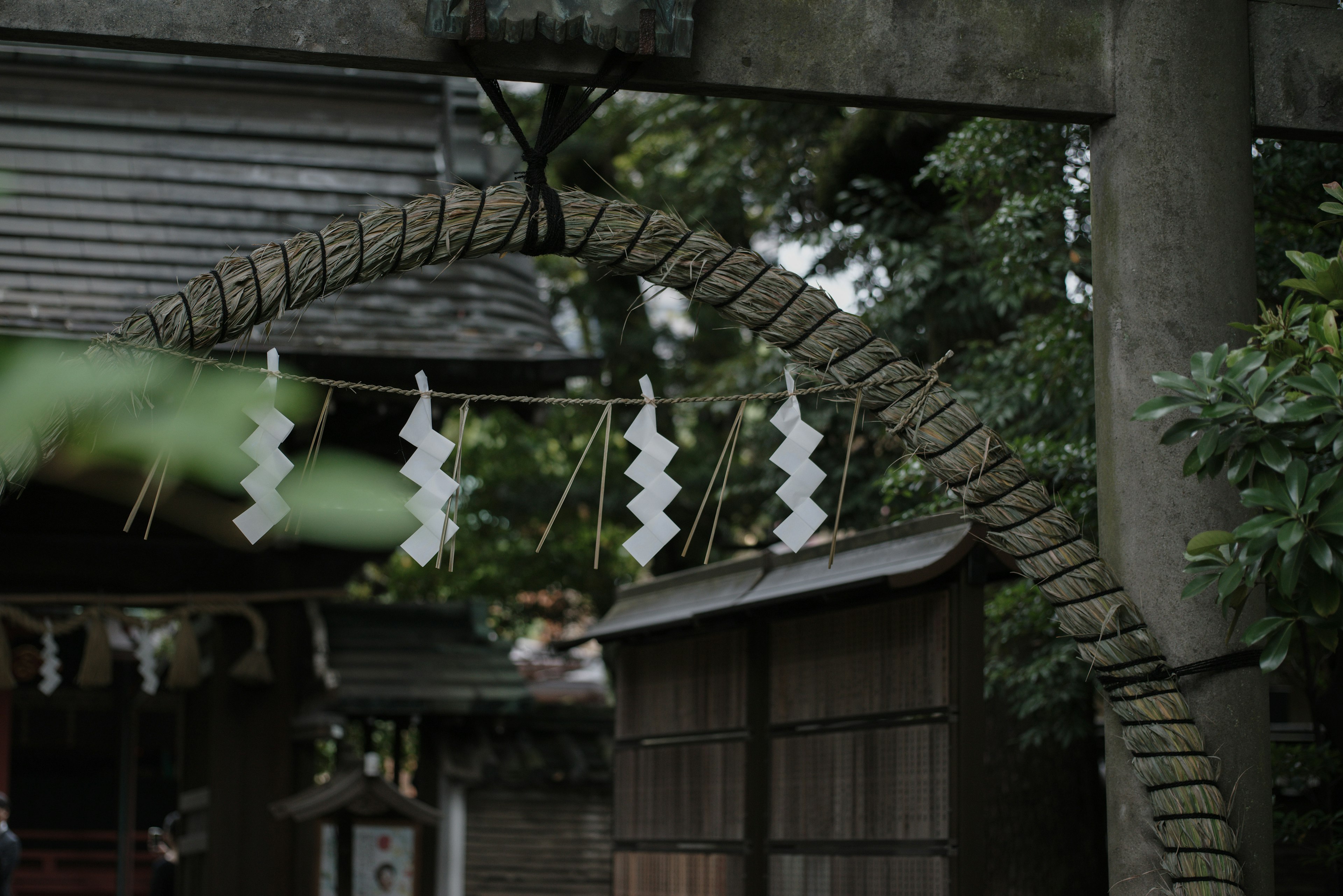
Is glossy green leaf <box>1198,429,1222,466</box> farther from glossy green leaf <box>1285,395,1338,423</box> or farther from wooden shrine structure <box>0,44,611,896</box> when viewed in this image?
wooden shrine structure <box>0,44,611,896</box>

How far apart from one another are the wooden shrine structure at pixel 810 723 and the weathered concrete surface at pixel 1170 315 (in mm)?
678

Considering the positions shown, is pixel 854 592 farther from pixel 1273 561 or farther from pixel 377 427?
pixel 377 427

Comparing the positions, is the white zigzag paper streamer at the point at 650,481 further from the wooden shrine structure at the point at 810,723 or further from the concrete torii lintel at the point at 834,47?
the wooden shrine structure at the point at 810,723

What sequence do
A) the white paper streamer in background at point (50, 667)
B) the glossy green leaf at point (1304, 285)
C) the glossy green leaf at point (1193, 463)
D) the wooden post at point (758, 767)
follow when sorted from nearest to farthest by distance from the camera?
the glossy green leaf at point (1193, 463), the glossy green leaf at point (1304, 285), the wooden post at point (758, 767), the white paper streamer in background at point (50, 667)

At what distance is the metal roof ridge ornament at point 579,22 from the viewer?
130 inches

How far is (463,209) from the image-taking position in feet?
11.3

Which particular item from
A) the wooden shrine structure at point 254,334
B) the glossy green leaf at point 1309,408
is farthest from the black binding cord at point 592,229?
the wooden shrine structure at point 254,334

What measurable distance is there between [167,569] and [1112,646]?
5752 millimetres

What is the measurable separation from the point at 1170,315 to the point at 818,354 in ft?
3.00

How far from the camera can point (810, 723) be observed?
498 cm

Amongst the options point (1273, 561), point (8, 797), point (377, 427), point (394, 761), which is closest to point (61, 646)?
point (8, 797)

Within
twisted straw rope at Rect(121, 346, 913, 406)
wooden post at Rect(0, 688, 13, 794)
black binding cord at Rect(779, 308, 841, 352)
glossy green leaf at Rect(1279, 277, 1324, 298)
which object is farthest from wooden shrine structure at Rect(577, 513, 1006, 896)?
wooden post at Rect(0, 688, 13, 794)

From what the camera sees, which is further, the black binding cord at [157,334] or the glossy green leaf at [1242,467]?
the black binding cord at [157,334]

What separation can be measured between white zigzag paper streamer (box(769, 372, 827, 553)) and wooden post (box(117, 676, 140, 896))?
941 cm
